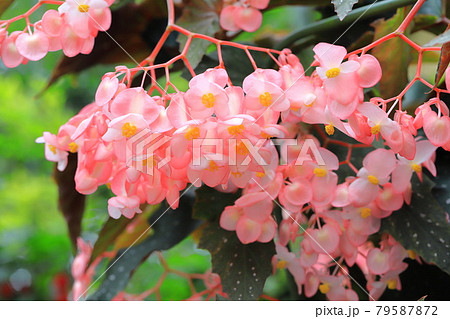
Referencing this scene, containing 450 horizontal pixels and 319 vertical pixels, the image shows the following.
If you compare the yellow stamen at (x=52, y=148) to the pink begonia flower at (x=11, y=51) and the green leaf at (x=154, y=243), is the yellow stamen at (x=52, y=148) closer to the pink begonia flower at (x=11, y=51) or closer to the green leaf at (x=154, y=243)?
the pink begonia flower at (x=11, y=51)

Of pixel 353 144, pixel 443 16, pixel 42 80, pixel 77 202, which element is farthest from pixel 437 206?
pixel 42 80

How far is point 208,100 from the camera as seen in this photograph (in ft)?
1.12

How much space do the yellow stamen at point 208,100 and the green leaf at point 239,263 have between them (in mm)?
189

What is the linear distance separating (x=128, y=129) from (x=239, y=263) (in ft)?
0.66

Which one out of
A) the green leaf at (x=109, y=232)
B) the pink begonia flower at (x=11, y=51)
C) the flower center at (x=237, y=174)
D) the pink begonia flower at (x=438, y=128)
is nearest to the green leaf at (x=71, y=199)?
the green leaf at (x=109, y=232)

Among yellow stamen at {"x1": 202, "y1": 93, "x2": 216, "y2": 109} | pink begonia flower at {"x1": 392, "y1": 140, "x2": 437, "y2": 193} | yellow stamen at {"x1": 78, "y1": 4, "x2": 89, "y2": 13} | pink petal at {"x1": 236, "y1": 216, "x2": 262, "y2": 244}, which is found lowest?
pink petal at {"x1": 236, "y1": 216, "x2": 262, "y2": 244}

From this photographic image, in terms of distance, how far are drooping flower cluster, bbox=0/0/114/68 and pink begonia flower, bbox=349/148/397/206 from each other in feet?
0.82

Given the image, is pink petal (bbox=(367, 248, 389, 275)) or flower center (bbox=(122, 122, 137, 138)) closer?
flower center (bbox=(122, 122, 137, 138))

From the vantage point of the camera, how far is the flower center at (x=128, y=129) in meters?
0.34

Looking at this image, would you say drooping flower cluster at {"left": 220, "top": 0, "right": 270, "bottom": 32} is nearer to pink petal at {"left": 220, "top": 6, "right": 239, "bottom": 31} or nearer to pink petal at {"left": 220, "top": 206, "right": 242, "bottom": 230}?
pink petal at {"left": 220, "top": 6, "right": 239, "bottom": 31}

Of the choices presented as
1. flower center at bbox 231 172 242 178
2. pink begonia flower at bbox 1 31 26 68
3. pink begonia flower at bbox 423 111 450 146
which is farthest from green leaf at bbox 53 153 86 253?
pink begonia flower at bbox 423 111 450 146

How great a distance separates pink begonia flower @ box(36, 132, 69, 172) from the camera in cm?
43

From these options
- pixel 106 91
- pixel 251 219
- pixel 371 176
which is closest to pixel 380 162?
pixel 371 176

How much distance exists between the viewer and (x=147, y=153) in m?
0.34
